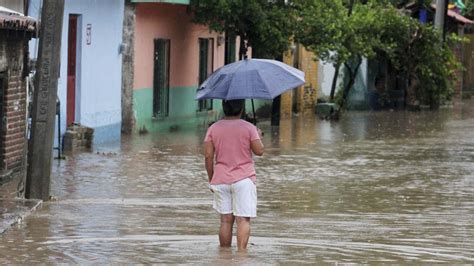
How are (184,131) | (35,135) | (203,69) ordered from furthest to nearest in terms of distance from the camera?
(203,69) → (184,131) → (35,135)

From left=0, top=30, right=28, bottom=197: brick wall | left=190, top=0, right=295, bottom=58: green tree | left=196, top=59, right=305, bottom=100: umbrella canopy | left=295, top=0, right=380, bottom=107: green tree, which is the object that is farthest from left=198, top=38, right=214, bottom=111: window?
left=196, top=59, right=305, bottom=100: umbrella canopy

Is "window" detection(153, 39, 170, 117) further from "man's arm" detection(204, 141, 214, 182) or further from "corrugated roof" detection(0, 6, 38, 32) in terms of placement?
"man's arm" detection(204, 141, 214, 182)

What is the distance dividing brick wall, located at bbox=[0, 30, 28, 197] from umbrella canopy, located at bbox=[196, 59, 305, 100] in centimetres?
660

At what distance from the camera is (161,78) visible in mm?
28297

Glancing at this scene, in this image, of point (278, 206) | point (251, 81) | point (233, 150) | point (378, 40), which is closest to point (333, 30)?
point (378, 40)

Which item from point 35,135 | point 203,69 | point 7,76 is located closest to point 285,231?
point 35,135

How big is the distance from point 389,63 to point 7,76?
84.8ft

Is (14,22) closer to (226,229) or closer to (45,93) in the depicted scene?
(45,93)

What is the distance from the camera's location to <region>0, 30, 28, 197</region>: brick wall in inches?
667

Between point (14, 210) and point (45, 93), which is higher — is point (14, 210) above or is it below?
below

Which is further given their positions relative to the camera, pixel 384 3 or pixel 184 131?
pixel 384 3

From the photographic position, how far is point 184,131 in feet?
92.0

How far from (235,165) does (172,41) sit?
1870 centimetres

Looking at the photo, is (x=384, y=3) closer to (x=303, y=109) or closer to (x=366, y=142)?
(x=303, y=109)
